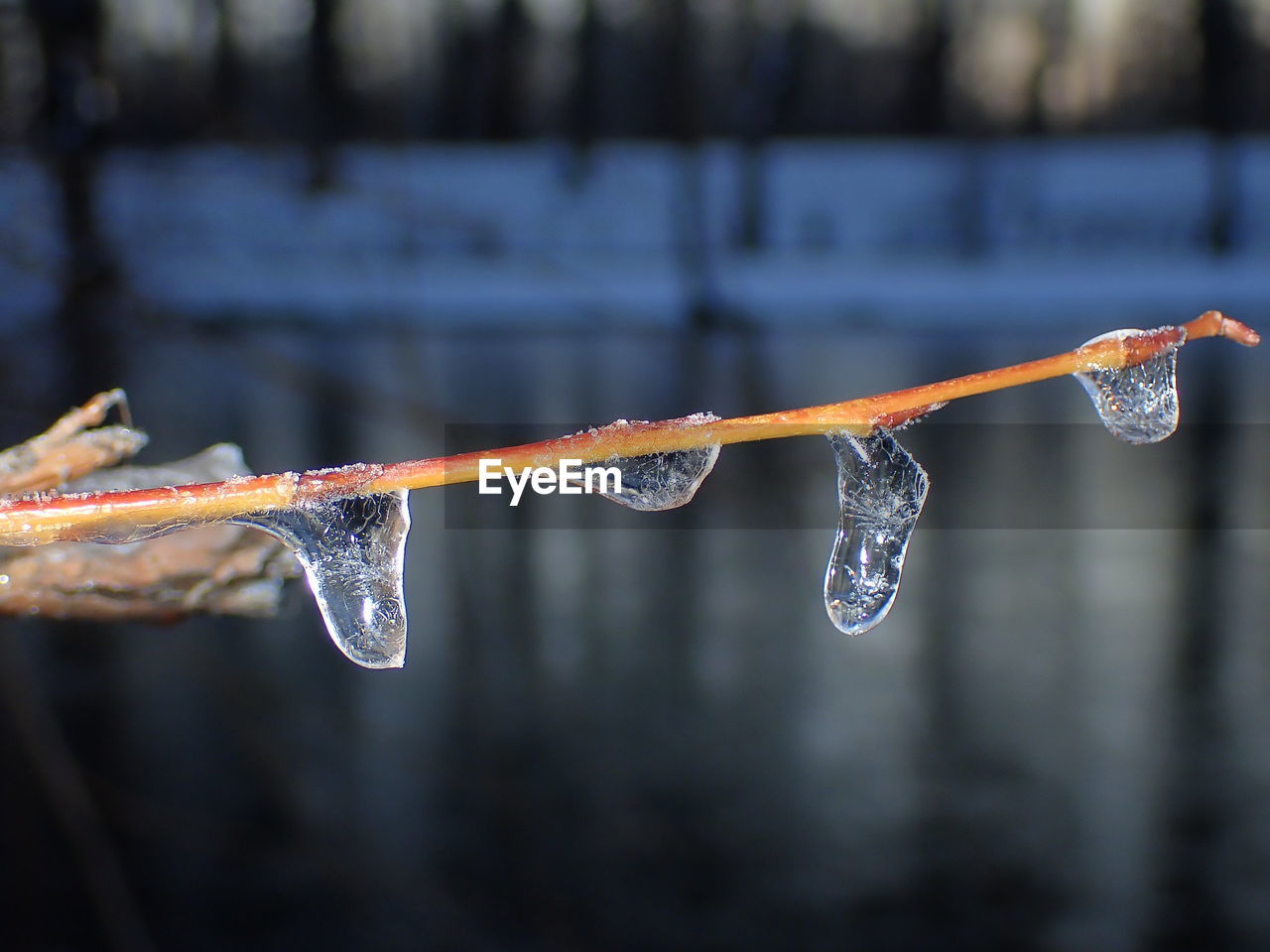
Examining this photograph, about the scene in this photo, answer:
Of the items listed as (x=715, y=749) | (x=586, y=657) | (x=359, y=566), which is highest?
(x=359, y=566)

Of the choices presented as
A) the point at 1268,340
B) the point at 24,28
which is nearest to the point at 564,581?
the point at 24,28

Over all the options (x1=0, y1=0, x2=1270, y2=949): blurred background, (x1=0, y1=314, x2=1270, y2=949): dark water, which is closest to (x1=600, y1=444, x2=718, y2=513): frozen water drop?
(x1=0, y1=0, x2=1270, y2=949): blurred background

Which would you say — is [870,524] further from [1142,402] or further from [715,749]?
[715,749]

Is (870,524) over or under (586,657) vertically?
over

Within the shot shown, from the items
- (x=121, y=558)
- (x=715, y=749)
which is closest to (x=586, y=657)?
(x=715, y=749)

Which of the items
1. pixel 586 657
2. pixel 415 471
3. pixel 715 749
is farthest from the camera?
pixel 586 657

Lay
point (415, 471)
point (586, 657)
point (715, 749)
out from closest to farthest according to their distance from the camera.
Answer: point (415, 471) < point (715, 749) < point (586, 657)

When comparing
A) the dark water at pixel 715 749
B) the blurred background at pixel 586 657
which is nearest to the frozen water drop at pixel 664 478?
the blurred background at pixel 586 657
